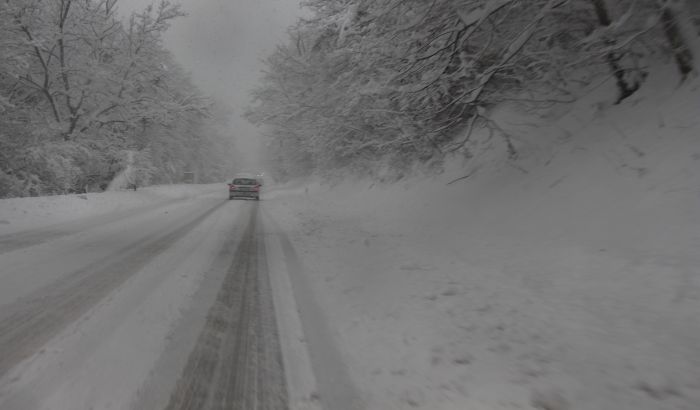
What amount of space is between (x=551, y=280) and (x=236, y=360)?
3.64 metres

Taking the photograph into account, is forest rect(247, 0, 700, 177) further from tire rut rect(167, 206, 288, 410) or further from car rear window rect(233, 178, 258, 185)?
car rear window rect(233, 178, 258, 185)

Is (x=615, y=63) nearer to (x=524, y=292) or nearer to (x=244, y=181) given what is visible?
(x=524, y=292)

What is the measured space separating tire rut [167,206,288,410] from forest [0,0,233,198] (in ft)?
42.3

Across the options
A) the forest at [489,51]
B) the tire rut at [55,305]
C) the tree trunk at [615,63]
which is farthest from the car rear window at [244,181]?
the tree trunk at [615,63]

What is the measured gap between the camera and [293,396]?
2.74 meters

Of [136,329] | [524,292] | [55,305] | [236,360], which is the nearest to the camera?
[236,360]

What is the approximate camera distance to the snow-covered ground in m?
2.79

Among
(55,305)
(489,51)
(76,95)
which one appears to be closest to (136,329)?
(55,305)

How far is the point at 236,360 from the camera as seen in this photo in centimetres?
324

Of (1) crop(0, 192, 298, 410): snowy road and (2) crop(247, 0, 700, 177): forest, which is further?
(2) crop(247, 0, 700, 177): forest

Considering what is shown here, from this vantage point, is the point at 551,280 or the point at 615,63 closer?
the point at 551,280

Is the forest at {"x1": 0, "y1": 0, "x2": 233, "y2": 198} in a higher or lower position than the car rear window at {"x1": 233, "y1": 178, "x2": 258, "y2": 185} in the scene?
higher

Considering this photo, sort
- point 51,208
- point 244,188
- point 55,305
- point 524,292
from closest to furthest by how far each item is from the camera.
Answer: point 55,305 < point 524,292 < point 51,208 < point 244,188

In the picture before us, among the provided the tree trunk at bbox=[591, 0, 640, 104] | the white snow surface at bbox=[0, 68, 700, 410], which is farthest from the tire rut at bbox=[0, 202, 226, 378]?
the tree trunk at bbox=[591, 0, 640, 104]
